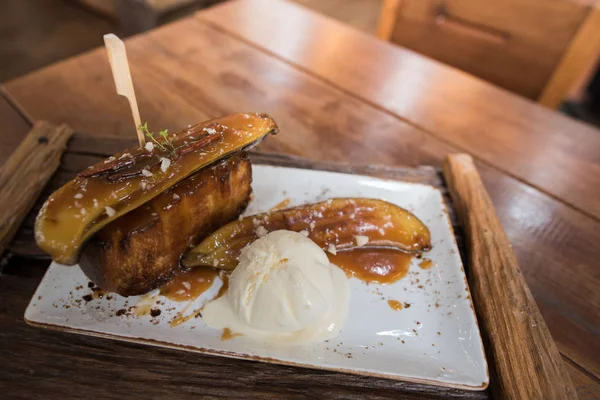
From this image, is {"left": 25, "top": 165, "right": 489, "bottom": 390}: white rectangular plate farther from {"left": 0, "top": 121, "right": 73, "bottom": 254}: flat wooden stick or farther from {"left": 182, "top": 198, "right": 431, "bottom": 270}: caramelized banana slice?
{"left": 0, "top": 121, "right": 73, "bottom": 254}: flat wooden stick

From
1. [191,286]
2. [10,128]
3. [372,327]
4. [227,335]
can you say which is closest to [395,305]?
[372,327]

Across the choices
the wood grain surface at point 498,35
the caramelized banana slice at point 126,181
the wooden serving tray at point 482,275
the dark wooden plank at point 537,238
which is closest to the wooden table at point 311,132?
the dark wooden plank at point 537,238

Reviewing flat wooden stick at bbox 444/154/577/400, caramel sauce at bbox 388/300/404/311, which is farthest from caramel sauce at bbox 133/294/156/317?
flat wooden stick at bbox 444/154/577/400

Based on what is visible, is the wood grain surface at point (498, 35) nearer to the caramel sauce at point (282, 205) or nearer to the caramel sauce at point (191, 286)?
the caramel sauce at point (282, 205)

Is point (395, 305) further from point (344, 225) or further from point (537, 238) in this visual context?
point (537, 238)

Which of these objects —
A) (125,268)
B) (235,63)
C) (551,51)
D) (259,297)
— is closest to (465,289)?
(259,297)
